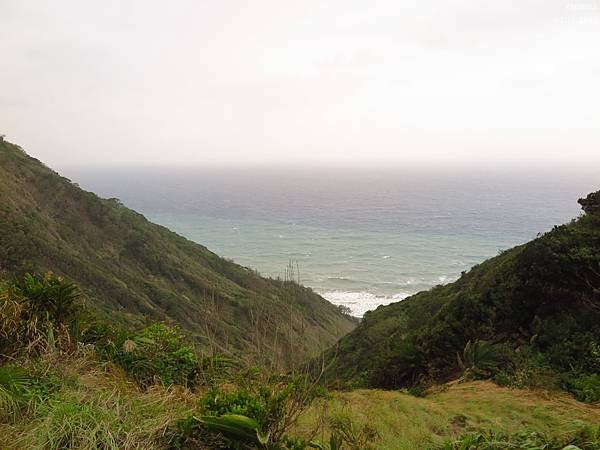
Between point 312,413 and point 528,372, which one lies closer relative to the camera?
point 312,413

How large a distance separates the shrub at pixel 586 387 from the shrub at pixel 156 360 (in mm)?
6089

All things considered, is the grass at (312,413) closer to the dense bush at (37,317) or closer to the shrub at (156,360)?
the shrub at (156,360)

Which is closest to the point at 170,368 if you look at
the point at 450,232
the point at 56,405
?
the point at 56,405

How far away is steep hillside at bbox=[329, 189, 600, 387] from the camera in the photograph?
7.10 meters

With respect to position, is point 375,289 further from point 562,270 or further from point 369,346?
point 562,270

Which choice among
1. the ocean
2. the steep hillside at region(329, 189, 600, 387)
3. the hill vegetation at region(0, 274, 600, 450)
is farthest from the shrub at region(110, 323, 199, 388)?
the ocean

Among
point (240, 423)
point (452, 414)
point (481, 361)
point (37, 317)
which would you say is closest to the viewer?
point (240, 423)

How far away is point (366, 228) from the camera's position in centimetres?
10581

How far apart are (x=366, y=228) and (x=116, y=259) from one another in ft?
250

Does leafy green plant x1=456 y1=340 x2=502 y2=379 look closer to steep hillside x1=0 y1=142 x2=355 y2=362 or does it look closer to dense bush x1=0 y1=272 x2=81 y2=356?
dense bush x1=0 y1=272 x2=81 y2=356

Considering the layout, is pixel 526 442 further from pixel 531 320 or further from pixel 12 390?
pixel 531 320

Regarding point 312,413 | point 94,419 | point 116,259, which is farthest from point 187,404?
point 116,259

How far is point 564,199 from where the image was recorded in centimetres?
13662

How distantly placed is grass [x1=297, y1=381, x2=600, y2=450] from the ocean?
163ft
